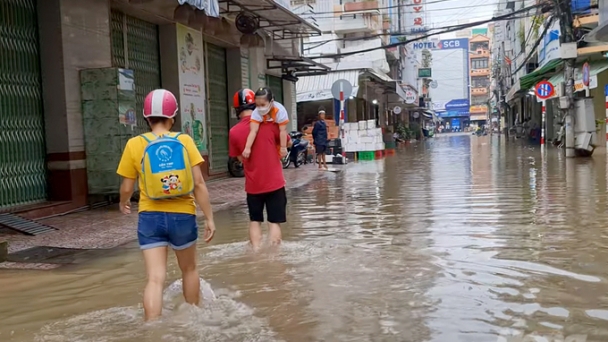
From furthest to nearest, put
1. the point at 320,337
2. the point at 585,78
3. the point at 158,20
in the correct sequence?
the point at 585,78 → the point at 158,20 → the point at 320,337

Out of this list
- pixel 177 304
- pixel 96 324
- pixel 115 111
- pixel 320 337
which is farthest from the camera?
pixel 115 111

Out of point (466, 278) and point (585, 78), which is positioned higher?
point (585, 78)

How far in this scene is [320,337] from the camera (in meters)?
3.62

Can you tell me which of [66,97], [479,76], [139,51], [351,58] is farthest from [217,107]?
[479,76]

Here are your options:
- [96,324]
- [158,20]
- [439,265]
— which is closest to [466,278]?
[439,265]

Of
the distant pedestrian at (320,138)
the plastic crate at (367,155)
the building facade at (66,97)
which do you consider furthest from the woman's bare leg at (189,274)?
the plastic crate at (367,155)

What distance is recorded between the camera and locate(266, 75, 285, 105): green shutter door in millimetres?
21078

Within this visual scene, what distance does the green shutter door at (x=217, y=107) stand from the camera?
1612cm

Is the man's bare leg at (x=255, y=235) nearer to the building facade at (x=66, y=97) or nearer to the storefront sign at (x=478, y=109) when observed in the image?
the building facade at (x=66, y=97)

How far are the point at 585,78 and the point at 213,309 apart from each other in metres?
17.3

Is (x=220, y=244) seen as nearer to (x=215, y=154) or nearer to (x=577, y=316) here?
(x=577, y=316)

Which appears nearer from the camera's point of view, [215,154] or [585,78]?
[215,154]

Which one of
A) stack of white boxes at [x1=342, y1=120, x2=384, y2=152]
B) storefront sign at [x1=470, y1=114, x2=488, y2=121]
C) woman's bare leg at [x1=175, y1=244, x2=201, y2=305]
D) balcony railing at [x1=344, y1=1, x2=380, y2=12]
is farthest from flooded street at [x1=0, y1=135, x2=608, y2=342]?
storefront sign at [x1=470, y1=114, x2=488, y2=121]

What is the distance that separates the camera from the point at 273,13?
621 inches
